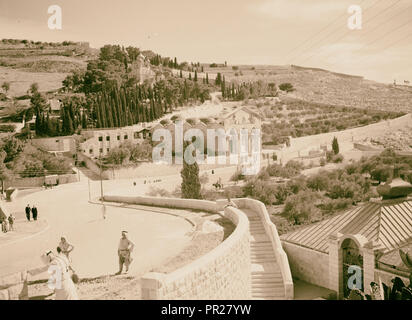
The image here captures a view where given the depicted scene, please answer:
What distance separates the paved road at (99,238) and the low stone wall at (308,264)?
242 centimetres

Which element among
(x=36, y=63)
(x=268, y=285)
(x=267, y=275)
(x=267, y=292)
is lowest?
(x=267, y=292)

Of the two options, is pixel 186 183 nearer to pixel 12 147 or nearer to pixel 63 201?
pixel 63 201

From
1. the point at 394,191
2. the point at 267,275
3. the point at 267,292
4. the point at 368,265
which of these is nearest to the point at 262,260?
the point at 267,275

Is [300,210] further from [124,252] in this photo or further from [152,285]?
[152,285]

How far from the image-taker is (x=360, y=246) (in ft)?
25.9

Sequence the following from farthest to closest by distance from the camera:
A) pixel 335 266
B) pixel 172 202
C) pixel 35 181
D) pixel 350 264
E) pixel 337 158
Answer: pixel 337 158 → pixel 35 181 → pixel 172 202 → pixel 335 266 → pixel 350 264

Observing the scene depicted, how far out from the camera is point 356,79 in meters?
52.9

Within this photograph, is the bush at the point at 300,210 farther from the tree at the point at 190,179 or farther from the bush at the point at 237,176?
the bush at the point at 237,176

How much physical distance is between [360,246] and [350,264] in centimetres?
59

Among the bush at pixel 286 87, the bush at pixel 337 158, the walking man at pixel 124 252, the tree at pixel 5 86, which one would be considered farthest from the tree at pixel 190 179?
the bush at pixel 286 87

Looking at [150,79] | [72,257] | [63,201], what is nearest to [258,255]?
[72,257]

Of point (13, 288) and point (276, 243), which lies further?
point (276, 243)

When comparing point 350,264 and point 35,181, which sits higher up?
point 35,181
